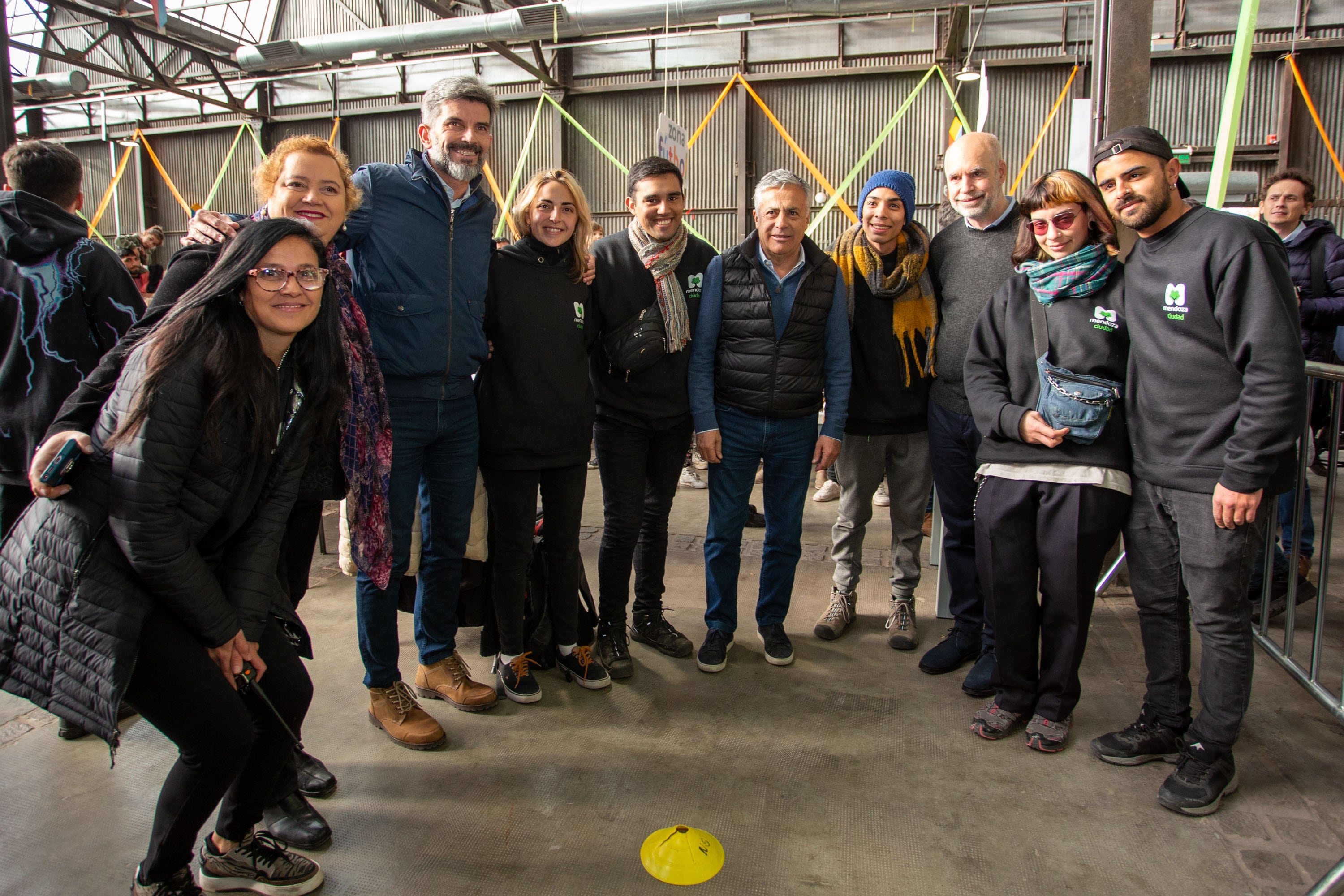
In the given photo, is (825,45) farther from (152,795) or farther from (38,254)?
(152,795)

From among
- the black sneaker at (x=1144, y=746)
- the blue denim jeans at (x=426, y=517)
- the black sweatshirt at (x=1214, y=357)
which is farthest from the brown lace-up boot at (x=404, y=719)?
the black sweatshirt at (x=1214, y=357)

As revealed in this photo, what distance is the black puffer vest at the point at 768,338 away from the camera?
311cm

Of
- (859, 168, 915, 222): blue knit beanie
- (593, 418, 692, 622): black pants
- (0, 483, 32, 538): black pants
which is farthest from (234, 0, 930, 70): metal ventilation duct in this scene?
(0, 483, 32, 538): black pants

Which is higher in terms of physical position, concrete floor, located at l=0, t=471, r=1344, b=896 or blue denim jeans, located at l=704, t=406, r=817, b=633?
blue denim jeans, located at l=704, t=406, r=817, b=633

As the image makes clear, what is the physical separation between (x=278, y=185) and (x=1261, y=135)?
12.5 m

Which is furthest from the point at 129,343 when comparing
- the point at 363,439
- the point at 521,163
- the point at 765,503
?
the point at 521,163

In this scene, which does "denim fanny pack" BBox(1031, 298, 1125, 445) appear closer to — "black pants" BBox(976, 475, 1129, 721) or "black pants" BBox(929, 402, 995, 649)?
"black pants" BBox(976, 475, 1129, 721)

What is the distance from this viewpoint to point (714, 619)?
338cm

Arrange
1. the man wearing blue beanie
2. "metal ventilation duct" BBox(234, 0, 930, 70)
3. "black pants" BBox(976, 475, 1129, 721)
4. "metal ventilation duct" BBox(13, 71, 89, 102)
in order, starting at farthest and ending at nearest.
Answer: "metal ventilation duct" BBox(13, 71, 89, 102), "metal ventilation duct" BBox(234, 0, 930, 70), the man wearing blue beanie, "black pants" BBox(976, 475, 1129, 721)

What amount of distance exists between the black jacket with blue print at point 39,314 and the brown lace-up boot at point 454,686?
1450mm

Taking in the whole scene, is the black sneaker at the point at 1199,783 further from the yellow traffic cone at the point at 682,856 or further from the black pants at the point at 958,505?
the yellow traffic cone at the point at 682,856

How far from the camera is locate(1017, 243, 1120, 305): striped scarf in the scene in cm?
253

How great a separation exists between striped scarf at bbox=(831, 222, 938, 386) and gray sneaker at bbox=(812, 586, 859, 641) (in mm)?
1035

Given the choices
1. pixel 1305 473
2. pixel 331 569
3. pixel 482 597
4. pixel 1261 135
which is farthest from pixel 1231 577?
pixel 1261 135
